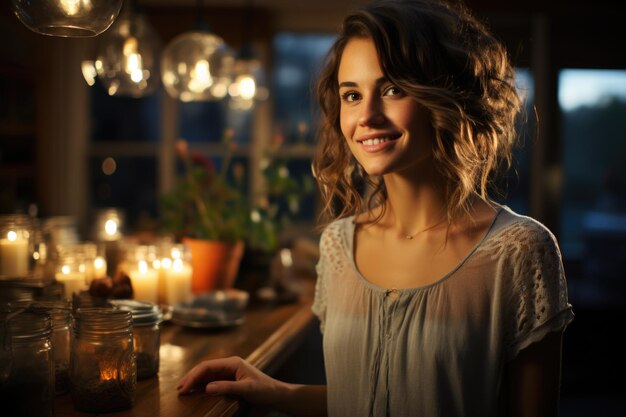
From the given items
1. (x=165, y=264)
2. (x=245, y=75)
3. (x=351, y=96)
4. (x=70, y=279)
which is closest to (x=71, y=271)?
(x=70, y=279)

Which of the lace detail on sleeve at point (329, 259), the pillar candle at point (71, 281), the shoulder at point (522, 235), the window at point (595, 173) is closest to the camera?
the shoulder at point (522, 235)

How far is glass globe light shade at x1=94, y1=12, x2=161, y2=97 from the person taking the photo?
82.8 inches

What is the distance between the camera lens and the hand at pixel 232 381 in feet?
4.30

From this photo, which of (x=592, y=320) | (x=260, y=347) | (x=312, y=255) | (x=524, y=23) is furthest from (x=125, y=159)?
(x=260, y=347)

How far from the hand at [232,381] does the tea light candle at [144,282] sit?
0.57 metres

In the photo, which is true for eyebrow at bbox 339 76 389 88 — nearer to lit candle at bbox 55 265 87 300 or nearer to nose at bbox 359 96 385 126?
nose at bbox 359 96 385 126

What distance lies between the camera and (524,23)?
5.59 meters

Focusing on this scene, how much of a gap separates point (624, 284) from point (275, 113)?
3122mm

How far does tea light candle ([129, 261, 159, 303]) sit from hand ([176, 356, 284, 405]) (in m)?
0.57

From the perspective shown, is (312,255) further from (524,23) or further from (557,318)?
(524,23)

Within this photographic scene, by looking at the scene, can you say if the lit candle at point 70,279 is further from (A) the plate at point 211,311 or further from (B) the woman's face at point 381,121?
(B) the woman's face at point 381,121

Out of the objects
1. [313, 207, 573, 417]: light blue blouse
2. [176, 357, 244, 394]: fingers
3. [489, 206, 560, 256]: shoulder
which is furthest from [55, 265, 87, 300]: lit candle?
[489, 206, 560, 256]: shoulder

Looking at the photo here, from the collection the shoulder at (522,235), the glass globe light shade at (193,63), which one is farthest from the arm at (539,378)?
the glass globe light shade at (193,63)

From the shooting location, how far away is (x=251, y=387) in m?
1.35
